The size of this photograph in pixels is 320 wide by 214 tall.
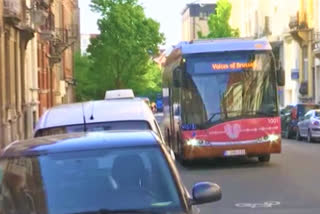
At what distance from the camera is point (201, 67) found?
768 inches

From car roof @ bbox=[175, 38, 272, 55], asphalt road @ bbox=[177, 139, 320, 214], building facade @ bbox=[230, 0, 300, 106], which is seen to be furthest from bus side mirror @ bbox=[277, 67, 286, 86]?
building facade @ bbox=[230, 0, 300, 106]

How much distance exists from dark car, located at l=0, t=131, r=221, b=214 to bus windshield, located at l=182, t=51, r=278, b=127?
13.0 meters

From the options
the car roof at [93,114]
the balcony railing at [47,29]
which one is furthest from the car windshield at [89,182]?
the balcony railing at [47,29]

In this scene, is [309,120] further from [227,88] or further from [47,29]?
[47,29]

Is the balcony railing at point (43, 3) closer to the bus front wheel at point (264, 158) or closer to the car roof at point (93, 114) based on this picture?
the bus front wheel at point (264, 158)

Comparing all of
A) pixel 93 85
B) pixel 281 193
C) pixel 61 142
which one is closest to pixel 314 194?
pixel 281 193

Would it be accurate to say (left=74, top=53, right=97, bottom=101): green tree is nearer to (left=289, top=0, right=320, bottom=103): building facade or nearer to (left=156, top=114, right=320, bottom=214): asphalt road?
(left=289, top=0, right=320, bottom=103): building facade

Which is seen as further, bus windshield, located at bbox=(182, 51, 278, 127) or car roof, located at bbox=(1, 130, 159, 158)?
bus windshield, located at bbox=(182, 51, 278, 127)

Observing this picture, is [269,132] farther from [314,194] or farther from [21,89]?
[21,89]

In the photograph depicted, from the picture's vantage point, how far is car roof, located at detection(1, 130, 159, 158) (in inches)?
242

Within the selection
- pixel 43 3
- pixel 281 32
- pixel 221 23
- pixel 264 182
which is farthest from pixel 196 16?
pixel 264 182

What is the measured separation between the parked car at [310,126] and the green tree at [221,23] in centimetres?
3726

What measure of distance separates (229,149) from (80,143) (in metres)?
13.5

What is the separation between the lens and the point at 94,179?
19.5ft
